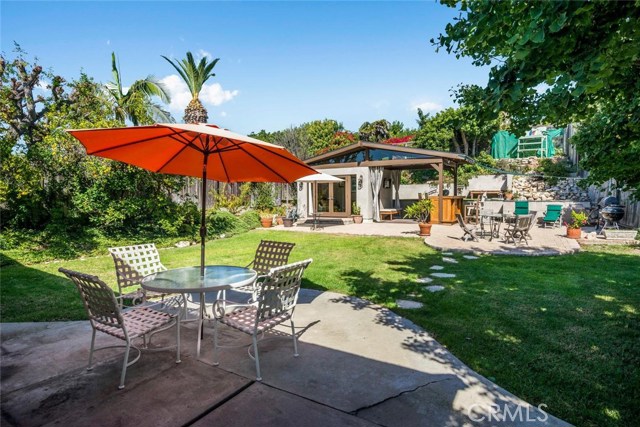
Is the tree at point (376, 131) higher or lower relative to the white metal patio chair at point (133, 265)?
higher

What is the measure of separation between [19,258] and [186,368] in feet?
24.7

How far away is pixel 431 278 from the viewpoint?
6.19m

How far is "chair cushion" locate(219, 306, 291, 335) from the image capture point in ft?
9.81

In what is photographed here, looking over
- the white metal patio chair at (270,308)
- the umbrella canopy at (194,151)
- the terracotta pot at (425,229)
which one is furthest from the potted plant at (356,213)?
the white metal patio chair at (270,308)

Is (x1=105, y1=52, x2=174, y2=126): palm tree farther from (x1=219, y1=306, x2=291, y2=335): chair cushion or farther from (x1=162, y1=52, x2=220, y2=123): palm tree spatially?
(x1=219, y1=306, x2=291, y2=335): chair cushion

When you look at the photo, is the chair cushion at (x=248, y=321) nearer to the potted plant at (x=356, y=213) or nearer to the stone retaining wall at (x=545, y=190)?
the potted plant at (x=356, y=213)

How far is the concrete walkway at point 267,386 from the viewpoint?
2.31 m

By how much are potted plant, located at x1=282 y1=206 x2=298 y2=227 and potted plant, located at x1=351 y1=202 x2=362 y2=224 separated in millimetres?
2844

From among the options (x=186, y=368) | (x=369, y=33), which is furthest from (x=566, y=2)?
(x=369, y=33)

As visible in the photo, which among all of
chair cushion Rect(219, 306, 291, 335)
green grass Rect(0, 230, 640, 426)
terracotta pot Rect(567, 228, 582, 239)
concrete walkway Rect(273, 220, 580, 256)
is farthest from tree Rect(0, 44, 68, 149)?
terracotta pot Rect(567, 228, 582, 239)

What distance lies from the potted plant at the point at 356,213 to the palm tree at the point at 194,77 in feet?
27.6

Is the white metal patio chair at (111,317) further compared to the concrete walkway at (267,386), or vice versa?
the white metal patio chair at (111,317)

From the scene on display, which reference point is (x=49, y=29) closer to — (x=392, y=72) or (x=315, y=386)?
(x=392, y=72)

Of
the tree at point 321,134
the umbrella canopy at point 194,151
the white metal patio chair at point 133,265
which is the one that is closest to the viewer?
the umbrella canopy at point 194,151
